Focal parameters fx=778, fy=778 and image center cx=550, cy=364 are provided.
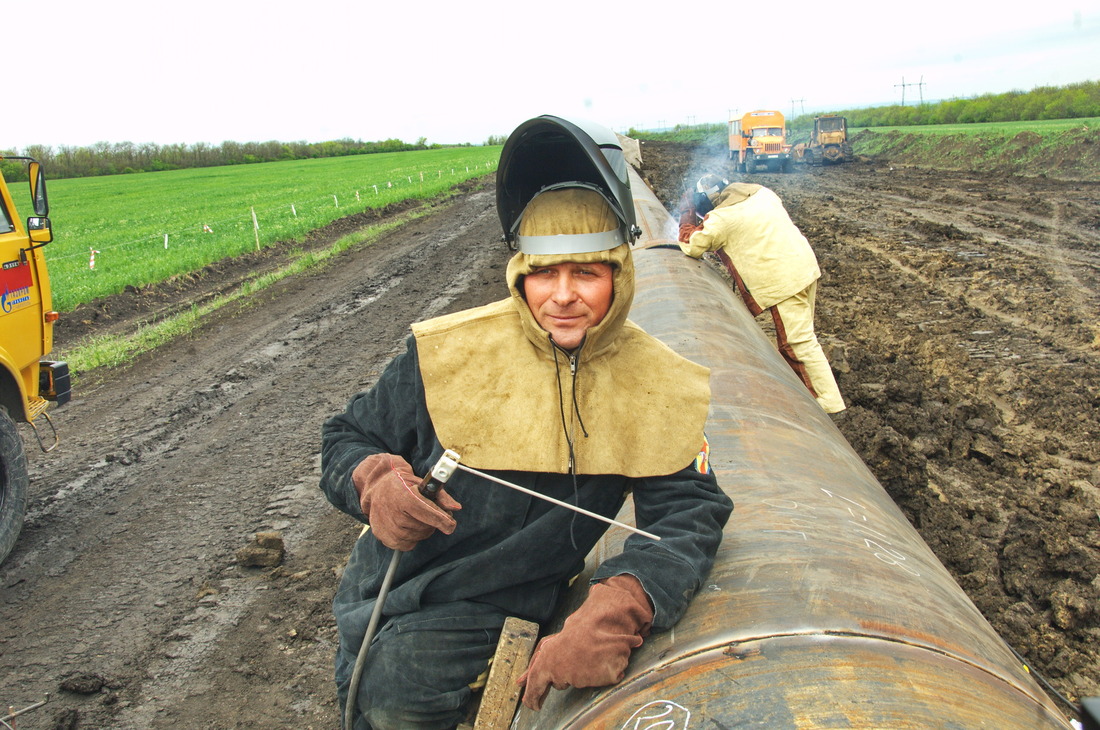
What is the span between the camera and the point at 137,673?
11.0 ft

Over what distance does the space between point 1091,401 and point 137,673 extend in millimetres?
6370

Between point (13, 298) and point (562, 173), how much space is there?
422cm

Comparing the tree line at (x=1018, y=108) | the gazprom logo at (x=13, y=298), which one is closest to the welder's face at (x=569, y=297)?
the gazprom logo at (x=13, y=298)

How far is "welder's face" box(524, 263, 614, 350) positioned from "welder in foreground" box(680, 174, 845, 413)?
3.92 meters

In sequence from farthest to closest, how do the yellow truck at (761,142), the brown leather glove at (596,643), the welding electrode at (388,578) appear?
the yellow truck at (761,142) → the welding electrode at (388,578) → the brown leather glove at (596,643)

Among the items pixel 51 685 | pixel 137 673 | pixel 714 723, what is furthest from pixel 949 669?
pixel 51 685

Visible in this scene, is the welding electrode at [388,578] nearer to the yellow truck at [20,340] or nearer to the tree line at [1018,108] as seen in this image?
the yellow truck at [20,340]

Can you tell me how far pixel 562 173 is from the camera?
1915 millimetres

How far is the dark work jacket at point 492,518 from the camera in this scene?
5.95 feet

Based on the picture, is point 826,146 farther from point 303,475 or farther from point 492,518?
point 492,518

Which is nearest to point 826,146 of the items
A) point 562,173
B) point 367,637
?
point 562,173

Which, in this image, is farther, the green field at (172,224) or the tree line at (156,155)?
the tree line at (156,155)

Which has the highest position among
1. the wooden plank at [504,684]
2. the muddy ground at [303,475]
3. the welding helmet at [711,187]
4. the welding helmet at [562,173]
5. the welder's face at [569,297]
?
the welding helmet at [711,187]

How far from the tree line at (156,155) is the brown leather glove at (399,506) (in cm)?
5826
